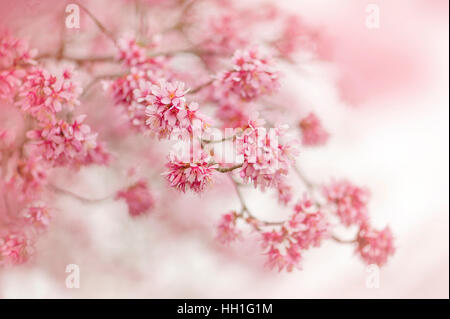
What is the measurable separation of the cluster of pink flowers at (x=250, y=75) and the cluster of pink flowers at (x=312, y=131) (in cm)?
24

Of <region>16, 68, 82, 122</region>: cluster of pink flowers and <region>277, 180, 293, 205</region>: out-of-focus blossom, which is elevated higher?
<region>16, 68, 82, 122</region>: cluster of pink flowers

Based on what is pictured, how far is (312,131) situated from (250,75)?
31 centimetres

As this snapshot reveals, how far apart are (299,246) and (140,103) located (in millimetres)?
468

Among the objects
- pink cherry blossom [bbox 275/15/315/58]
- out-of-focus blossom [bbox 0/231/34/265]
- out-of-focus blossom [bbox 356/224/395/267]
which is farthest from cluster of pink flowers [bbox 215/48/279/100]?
out-of-focus blossom [bbox 0/231/34/265]

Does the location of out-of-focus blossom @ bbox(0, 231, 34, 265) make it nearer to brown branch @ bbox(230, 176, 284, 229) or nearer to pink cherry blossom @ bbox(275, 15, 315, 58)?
brown branch @ bbox(230, 176, 284, 229)

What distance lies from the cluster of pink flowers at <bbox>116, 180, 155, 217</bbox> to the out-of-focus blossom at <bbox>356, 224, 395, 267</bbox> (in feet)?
1.76

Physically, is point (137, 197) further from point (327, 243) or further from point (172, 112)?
point (327, 243)

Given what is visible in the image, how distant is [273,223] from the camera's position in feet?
3.60

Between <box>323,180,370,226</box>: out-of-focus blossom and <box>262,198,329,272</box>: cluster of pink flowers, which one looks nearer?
<box>262,198,329,272</box>: cluster of pink flowers

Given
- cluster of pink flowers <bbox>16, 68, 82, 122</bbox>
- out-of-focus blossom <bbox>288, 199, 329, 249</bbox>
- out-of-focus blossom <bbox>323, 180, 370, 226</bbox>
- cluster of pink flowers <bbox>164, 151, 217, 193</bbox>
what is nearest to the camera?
cluster of pink flowers <bbox>164, 151, 217, 193</bbox>

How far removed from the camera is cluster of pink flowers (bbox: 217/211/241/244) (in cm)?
110

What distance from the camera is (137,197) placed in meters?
1.11
